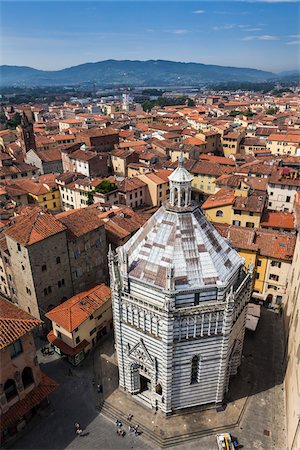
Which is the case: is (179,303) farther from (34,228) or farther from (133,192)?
(133,192)

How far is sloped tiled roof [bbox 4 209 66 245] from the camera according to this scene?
124 ft

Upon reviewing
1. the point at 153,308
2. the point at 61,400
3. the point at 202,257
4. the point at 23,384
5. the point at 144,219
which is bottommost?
the point at 61,400

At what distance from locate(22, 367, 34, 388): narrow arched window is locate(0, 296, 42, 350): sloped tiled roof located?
4.71 meters

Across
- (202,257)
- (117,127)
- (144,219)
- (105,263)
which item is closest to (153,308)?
(202,257)

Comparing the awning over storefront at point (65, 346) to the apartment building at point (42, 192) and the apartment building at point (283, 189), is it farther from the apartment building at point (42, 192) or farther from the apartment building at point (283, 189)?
the apartment building at point (283, 189)

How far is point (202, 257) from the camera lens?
91.7 ft

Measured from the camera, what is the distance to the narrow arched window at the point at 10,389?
28.9 m

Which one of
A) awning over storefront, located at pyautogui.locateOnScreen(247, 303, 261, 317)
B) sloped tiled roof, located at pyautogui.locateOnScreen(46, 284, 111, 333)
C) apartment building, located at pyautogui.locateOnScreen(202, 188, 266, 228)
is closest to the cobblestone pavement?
awning over storefront, located at pyautogui.locateOnScreen(247, 303, 261, 317)

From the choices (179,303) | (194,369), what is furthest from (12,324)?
(194,369)

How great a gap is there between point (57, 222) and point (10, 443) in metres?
22.7

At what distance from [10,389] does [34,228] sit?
16939mm

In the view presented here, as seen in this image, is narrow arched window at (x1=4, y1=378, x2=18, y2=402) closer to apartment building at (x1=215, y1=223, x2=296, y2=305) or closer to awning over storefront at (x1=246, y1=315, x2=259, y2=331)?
awning over storefront at (x1=246, y1=315, x2=259, y2=331)

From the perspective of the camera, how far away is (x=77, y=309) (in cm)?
3825

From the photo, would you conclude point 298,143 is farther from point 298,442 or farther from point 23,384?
point 23,384
